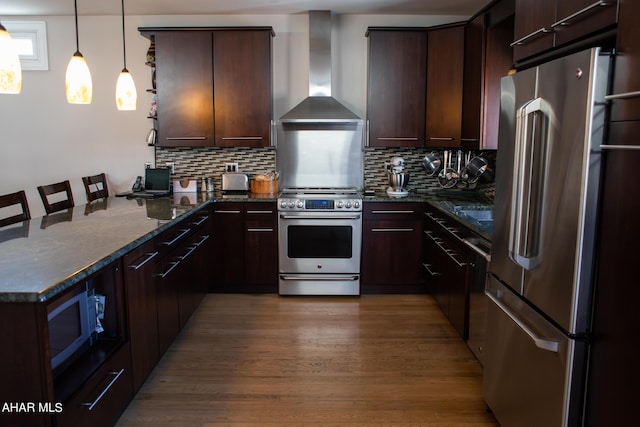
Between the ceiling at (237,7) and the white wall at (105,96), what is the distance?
10 cm

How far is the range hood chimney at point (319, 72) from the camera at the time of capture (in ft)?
14.6

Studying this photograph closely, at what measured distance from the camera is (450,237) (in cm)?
353

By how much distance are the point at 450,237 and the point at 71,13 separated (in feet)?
13.3

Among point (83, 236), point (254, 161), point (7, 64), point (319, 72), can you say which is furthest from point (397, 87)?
point (7, 64)

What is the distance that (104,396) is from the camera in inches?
83.2

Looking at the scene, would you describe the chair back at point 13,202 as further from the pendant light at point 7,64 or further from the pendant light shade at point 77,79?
the pendant light at point 7,64

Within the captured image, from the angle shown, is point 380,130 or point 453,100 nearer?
point 453,100

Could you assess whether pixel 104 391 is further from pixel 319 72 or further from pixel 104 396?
pixel 319 72

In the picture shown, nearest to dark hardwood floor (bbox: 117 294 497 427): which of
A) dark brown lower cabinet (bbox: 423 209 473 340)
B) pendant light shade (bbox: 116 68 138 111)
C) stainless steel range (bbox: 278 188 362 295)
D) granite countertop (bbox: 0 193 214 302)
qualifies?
dark brown lower cabinet (bbox: 423 209 473 340)

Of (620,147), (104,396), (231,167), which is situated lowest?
(104,396)

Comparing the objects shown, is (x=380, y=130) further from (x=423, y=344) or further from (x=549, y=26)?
(x=549, y=26)

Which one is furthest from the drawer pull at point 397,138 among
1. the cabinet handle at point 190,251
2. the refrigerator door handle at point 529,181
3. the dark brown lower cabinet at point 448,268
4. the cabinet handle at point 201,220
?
the refrigerator door handle at point 529,181

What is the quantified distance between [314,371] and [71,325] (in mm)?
1445

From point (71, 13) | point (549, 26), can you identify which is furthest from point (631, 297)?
point (71, 13)
